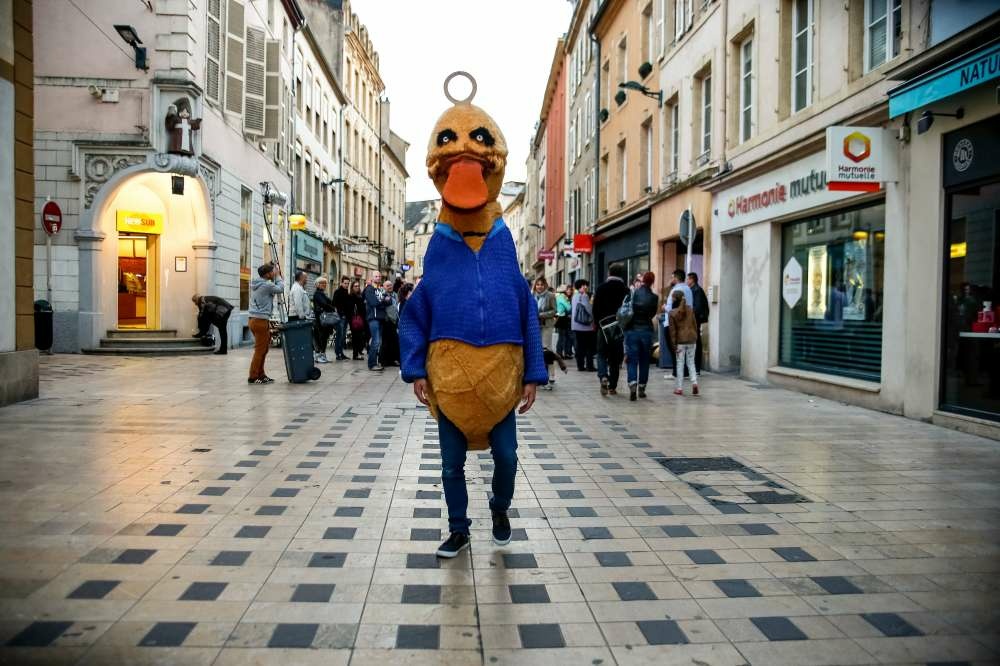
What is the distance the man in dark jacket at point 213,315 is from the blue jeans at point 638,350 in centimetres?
1149

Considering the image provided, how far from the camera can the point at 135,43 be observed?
17.6 metres

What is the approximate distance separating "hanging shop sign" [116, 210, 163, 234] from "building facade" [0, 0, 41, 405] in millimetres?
10296

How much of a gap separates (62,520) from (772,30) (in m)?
12.9

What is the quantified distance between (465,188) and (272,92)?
21754mm

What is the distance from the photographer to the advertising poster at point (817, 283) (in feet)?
40.5

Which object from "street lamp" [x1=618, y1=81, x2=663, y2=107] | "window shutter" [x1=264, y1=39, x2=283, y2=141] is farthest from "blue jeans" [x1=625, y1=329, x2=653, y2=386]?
"window shutter" [x1=264, y1=39, x2=283, y2=141]

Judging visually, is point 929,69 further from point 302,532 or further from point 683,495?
point 302,532

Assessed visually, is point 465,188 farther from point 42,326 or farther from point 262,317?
point 42,326

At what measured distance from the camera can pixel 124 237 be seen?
2016 cm

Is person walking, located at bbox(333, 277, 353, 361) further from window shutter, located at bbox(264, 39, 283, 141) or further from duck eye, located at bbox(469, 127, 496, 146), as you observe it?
duck eye, located at bbox(469, 127, 496, 146)

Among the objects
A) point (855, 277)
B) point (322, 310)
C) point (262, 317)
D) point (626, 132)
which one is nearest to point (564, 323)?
point (322, 310)

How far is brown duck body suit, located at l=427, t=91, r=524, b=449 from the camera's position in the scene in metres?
4.04

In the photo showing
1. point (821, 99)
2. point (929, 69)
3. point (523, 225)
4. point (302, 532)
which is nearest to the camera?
point (302, 532)

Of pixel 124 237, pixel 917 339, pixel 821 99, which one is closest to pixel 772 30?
pixel 821 99
